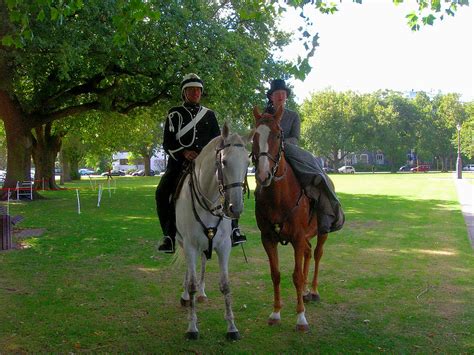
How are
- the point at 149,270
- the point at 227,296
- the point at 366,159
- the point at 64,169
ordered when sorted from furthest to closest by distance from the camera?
the point at 366,159
the point at 64,169
the point at 149,270
the point at 227,296

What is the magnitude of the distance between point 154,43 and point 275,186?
16.4 m

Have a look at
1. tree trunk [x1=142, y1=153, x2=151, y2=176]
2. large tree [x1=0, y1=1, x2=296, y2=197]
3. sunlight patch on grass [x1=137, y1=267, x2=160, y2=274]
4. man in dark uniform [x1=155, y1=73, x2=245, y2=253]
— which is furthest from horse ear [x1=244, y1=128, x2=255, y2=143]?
tree trunk [x1=142, y1=153, x2=151, y2=176]

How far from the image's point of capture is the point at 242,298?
7469mm

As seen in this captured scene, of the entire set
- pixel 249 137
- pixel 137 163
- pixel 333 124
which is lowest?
pixel 249 137

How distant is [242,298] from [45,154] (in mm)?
31082

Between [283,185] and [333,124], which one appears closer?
[283,185]

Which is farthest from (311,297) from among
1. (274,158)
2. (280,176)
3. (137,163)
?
(137,163)

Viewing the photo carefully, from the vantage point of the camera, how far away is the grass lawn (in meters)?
5.66

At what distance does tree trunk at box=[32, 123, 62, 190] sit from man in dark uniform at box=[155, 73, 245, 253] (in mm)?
29615

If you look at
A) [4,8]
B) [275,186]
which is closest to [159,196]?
[275,186]

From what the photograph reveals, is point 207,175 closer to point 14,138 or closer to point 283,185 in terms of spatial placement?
point 283,185

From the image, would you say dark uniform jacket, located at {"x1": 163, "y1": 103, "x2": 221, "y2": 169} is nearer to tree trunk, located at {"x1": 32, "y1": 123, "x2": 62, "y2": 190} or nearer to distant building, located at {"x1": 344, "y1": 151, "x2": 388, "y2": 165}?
tree trunk, located at {"x1": 32, "y1": 123, "x2": 62, "y2": 190}

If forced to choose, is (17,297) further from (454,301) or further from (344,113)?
(344,113)

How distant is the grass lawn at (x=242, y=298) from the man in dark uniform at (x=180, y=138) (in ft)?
2.14
